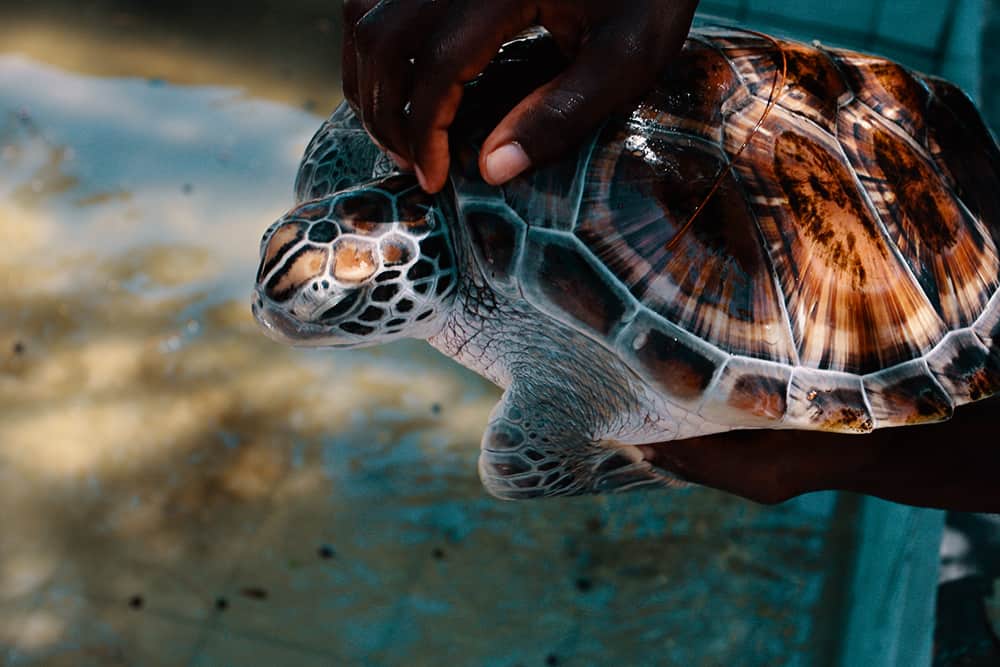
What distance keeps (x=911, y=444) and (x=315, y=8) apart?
7.42 feet

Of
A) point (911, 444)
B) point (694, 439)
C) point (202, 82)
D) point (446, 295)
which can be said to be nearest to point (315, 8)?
point (202, 82)

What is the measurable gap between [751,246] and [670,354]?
178mm

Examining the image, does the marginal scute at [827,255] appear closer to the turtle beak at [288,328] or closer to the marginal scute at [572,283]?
the marginal scute at [572,283]

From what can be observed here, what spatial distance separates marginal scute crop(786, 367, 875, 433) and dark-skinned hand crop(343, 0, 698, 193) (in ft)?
1.44

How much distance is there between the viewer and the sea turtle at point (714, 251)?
43.1 inches

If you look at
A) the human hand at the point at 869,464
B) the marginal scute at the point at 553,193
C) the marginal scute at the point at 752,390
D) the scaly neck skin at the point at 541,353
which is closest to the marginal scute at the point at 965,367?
the human hand at the point at 869,464

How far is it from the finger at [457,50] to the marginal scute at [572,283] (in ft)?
0.75

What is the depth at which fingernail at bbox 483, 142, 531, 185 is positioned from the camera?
3.29 ft

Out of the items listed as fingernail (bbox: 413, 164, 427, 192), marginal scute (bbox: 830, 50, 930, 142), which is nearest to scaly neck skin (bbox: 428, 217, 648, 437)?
fingernail (bbox: 413, 164, 427, 192)

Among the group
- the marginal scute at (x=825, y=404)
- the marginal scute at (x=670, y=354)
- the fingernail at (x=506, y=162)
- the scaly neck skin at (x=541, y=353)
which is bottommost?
the scaly neck skin at (x=541, y=353)

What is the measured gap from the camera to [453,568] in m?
1.70

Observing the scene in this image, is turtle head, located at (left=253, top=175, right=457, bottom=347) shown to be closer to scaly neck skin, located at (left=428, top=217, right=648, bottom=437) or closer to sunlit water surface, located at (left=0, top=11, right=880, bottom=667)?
scaly neck skin, located at (left=428, top=217, right=648, bottom=437)

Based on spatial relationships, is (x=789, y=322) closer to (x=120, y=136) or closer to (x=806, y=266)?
(x=806, y=266)

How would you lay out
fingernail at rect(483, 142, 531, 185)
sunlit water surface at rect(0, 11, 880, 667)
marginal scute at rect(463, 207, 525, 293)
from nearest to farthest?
fingernail at rect(483, 142, 531, 185) < marginal scute at rect(463, 207, 525, 293) < sunlit water surface at rect(0, 11, 880, 667)
